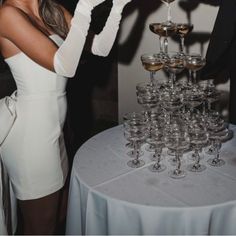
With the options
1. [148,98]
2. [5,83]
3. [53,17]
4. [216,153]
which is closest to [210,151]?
[216,153]

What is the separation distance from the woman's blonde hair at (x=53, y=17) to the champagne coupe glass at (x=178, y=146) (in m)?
0.78

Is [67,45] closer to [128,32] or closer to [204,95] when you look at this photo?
[204,95]

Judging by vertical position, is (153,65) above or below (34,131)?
above

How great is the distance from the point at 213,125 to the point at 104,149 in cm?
54

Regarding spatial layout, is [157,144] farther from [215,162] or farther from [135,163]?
[215,162]

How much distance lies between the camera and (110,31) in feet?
6.42

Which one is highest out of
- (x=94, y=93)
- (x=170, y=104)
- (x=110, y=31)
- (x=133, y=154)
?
(x=110, y=31)

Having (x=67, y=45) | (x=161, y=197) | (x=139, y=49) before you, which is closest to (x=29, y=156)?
(x=67, y=45)

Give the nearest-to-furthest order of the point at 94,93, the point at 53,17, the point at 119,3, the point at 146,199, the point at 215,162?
the point at 146,199 → the point at 215,162 → the point at 119,3 → the point at 53,17 → the point at 94,93

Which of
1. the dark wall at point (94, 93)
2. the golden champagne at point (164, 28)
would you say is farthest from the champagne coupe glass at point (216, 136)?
the dark wall at point (94, 93)

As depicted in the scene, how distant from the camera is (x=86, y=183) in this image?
163 cm

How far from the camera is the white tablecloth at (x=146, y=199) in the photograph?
1.45 m

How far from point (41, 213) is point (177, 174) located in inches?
30.1

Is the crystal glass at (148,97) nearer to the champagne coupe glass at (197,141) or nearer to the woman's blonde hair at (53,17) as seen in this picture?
the champagne coupe glass at (197,141)
